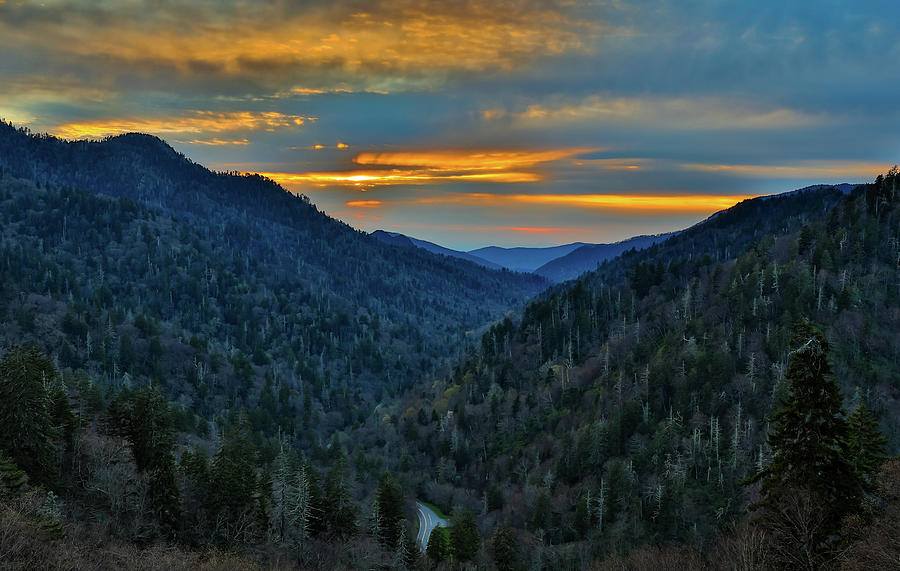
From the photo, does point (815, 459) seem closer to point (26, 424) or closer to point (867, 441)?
point (867, 441)

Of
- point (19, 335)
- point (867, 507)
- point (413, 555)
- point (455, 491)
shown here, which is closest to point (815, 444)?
point (867, 507)

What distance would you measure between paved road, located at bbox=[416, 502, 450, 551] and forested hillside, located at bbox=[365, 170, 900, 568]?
462cm

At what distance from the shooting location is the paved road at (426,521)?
117375mm

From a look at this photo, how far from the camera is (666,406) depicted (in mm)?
132125

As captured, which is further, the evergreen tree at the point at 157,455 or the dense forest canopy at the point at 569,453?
the evergreen tree at the point at 157,455

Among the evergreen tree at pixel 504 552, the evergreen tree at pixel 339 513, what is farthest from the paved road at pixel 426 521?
the evergreen tree at pixel 339 513

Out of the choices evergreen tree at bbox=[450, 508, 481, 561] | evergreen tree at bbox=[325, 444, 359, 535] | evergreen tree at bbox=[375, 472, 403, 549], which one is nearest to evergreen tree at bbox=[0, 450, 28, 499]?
evergreen tree at bbox=[325, 444, 359, 535]

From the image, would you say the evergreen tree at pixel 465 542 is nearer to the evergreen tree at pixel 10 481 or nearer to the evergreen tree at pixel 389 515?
the evergreen tree at pixel 389 515

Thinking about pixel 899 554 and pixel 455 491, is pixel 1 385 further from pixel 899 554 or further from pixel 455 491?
pixel 455 491

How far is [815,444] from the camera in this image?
91.6 ft

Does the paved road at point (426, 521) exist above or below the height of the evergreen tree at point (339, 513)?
Answer: below

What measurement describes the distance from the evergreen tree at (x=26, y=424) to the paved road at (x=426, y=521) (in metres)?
74.5

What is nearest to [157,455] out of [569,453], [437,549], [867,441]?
[437,549]

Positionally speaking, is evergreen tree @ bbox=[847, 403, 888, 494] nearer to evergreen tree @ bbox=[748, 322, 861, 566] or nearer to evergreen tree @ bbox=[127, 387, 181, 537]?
evergreen tree @ bbox=[748, 322, 861, 566]
